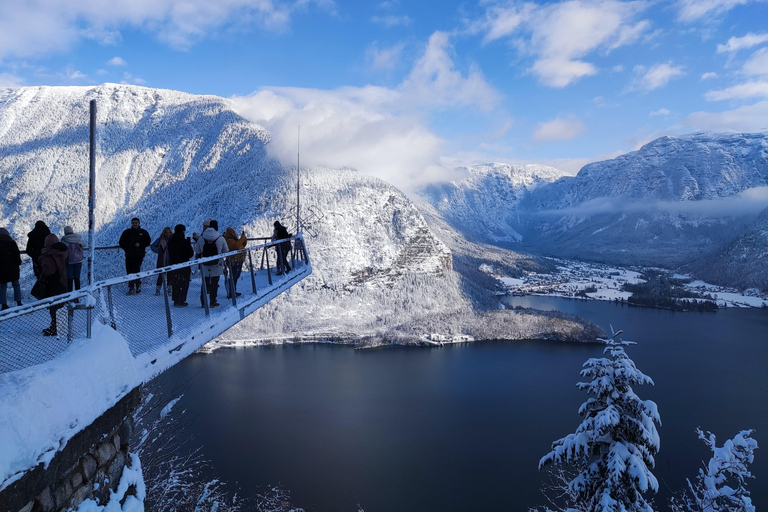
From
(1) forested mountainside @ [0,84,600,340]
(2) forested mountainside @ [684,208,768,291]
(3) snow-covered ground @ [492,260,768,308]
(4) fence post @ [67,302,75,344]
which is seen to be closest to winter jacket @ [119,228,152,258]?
(4) fence post @ [67,302,75,344]

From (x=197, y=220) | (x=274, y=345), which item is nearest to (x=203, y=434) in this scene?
(x=274, y=345)

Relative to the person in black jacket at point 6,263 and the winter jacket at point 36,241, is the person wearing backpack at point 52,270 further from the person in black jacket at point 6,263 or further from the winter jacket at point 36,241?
the winter jacket at point 36,241

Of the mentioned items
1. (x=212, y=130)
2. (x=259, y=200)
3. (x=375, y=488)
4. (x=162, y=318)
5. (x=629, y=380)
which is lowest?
(x=375, y=488)

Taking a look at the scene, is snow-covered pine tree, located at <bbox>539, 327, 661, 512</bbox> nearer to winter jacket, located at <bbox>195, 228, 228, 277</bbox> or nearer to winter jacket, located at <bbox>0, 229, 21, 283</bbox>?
winter jacket, located at <bbox>195, 228, 228, 277</bbox>

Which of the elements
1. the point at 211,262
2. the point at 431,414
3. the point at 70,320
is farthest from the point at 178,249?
the point at 431,414

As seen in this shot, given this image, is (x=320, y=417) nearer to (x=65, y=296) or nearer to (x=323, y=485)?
(x=323, y=485)

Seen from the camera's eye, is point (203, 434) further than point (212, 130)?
No
